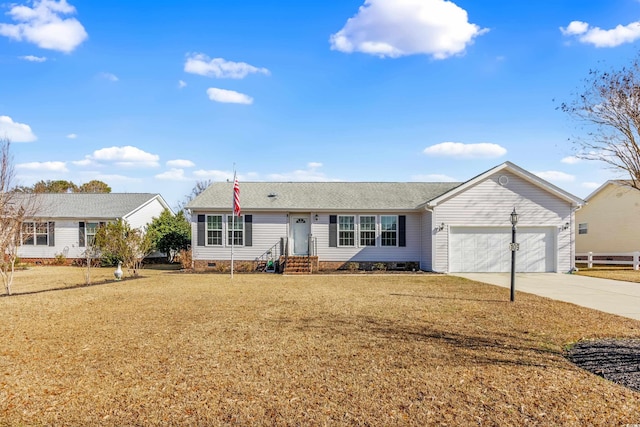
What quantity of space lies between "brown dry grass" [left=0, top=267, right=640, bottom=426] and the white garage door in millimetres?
8967

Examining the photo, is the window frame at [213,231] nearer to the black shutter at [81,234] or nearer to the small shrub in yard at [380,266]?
the small shrub in yard at [380,266]

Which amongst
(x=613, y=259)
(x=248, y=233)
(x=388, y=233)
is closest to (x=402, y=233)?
(x=388, y=233)

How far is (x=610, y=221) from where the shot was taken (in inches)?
1033

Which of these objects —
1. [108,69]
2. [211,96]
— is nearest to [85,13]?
[108,69]

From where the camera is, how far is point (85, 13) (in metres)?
12.8

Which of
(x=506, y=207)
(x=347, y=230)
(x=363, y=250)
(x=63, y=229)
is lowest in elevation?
(x=363, y=250)

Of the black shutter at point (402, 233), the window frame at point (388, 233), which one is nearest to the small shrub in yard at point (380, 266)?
the window frame at point (388, 233)

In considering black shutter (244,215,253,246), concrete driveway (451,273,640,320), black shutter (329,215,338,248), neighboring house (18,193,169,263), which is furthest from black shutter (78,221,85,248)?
concrete driveway (451,273,640,320)

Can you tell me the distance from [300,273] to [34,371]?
1435cm

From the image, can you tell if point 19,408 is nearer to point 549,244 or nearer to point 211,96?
point 211,96

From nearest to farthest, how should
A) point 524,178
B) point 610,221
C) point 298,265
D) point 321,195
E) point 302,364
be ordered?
point 302,364 → point 524,178 → point 298,265 → point 321,195 → point 610,221

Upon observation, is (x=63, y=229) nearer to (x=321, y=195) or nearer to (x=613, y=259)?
(x=321, y=195)

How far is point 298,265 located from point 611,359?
15.0m

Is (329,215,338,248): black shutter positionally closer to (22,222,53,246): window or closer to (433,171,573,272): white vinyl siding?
(433,171,573,272): white vinyl siding
